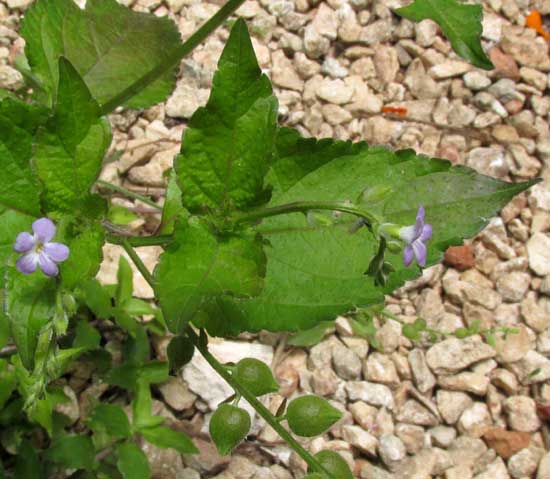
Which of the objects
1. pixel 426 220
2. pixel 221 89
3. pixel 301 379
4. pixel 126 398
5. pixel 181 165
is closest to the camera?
pixel 221 89

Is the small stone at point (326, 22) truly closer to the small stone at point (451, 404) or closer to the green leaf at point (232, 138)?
the small stone at point (451, 404)

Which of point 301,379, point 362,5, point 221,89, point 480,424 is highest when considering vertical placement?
point 221,89

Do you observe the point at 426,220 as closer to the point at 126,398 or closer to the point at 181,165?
the point at 181,165

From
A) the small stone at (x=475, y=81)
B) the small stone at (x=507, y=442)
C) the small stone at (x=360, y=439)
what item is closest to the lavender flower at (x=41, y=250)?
the small stone at (x=360, y=439)

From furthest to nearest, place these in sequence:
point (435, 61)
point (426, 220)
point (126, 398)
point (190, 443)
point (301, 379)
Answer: point (435, 61) → point (301, 379) → point (126, 398) → point (190, 443) → point (426, 220)

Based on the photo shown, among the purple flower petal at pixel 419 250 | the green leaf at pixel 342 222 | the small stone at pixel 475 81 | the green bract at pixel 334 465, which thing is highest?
the purple flower petal at pixel 419 250

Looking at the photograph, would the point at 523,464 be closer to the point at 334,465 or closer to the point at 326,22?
the point at 334,465

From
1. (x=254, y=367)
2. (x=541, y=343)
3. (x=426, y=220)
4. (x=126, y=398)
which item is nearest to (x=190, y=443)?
(x=126, y=398)
